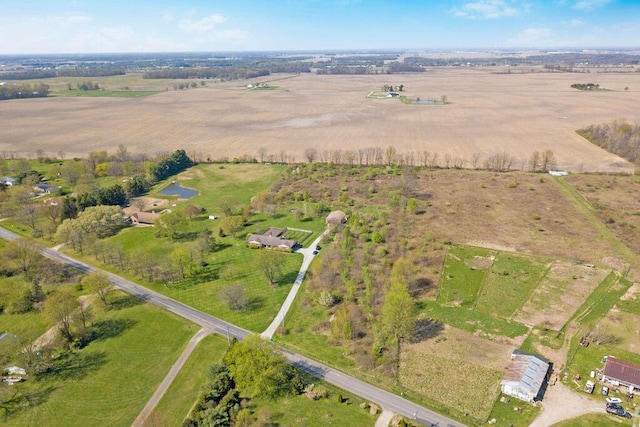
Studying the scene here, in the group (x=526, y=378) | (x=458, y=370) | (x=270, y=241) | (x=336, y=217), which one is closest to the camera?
(x=526, y=378)

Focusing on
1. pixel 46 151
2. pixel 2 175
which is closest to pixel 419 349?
pixel 2 175

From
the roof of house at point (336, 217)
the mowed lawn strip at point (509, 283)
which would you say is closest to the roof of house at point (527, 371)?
the mowed lawn strip at point (509, 283)

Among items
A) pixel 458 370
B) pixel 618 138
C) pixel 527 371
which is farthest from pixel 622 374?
pixel 618 138

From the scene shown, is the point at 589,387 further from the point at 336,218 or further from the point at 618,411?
the point at 336,218

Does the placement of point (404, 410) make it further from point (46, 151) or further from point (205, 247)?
point (46, 151)

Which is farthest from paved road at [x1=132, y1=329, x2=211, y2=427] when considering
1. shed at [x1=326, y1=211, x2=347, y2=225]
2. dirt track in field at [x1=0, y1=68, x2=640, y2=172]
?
dirt track in field at [x1=0, y1=68, x2=640, y2=172]

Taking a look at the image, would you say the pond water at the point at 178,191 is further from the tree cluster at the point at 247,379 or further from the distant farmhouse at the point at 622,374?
the distant farmhouse at the point at 622,374

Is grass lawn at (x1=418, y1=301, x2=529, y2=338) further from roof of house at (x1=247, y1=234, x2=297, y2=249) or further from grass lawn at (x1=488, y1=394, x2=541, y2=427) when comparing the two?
roof of house at (x1=247, y1=234, x2=297, y2=249)
